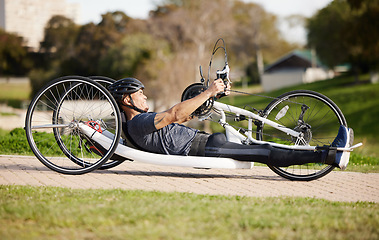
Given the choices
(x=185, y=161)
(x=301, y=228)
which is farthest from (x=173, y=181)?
(x=301, y=228)

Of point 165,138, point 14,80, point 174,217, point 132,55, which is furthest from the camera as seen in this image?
point 14,80

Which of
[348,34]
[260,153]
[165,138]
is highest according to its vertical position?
[348,34]

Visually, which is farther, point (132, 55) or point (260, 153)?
point (132, 55)

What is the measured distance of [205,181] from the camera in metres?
6.31

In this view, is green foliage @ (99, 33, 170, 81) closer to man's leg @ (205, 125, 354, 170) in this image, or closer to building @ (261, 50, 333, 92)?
building @ (261, 50, 333, 92)

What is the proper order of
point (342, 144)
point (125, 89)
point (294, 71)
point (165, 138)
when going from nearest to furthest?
1. point (342, 144)
2. point (165, 138)
3. point (125, 89)
4. point (294, 71)

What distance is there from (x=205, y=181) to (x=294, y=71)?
262 feet

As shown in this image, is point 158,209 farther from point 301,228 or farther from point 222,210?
point 301,228

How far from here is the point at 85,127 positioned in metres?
6.46

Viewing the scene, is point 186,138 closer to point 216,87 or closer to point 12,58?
point 216,87

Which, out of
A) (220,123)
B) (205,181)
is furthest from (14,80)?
(205,181)

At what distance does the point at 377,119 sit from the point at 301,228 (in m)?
33.0

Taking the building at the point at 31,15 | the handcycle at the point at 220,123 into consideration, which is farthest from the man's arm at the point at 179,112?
the building at the point at 31,15

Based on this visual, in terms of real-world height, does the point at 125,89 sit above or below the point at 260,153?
above
